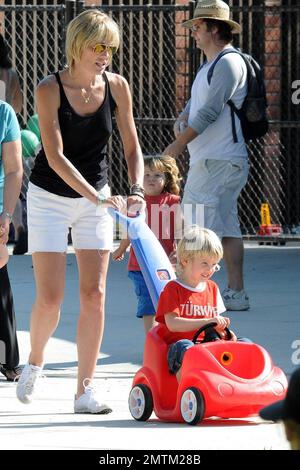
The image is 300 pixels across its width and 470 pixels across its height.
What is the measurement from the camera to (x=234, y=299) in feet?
32.8

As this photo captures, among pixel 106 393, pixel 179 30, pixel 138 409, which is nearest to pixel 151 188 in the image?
pixel 106 393

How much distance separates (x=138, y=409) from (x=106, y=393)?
886 mm

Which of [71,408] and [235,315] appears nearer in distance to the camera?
[71,408]

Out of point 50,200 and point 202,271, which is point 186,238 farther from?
point 50,200

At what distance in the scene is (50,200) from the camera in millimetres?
6387

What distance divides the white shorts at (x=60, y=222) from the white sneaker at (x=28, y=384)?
24.5 inches

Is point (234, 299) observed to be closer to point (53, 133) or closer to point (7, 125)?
point (7, 125)

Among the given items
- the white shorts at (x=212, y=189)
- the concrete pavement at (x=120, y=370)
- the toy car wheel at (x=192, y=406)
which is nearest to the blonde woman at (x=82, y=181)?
the concrete pavement at (x=120, y=370)

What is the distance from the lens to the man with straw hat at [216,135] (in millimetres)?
9305

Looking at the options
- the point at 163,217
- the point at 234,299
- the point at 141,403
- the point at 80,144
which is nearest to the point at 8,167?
the point at 80,144

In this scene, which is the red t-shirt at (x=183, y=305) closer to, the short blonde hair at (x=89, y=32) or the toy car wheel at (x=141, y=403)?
the toy car wheel at (x=141, y=403)

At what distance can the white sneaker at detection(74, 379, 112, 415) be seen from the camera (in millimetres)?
6422

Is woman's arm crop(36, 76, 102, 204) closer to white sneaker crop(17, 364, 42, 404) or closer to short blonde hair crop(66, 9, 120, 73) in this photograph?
short blonde hair crop(66, 9, 120, 73)
